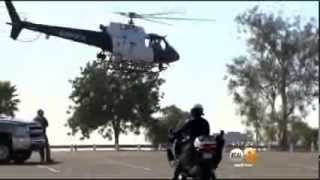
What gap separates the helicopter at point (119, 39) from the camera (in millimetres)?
8234

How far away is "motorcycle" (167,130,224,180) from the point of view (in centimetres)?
1279

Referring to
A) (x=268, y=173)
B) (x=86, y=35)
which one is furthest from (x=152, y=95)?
(x=268, y=173)

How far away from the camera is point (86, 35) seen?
9.47 meters

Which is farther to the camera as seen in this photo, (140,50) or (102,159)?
(102,159)

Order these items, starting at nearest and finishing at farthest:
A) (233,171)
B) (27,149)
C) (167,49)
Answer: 1. (167,49)
2. (27,149)
3. (233,171)

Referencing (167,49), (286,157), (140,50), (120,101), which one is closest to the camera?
(140,50)

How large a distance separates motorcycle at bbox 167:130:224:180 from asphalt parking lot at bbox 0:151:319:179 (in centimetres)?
996

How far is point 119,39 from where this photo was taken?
29.7ft

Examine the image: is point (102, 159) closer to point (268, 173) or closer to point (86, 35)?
point (268, 173)

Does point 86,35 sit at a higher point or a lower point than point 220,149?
higher

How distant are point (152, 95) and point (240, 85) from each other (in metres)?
4.40

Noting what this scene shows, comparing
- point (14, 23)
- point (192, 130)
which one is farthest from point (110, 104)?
point (14, 23)

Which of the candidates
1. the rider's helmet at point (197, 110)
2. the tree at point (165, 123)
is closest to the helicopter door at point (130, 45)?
the rider's helmet at point (197, 110)

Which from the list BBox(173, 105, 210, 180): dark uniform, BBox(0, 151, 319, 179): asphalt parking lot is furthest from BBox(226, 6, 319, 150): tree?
BBox(0, 151, 319, 179): asphalt parking lot
